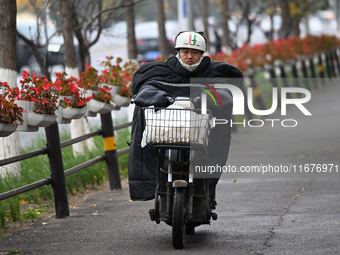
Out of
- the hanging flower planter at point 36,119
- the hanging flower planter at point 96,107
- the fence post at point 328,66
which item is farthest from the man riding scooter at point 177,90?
the fence post at point 328,66

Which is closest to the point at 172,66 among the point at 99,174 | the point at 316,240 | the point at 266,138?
the point at 316,240

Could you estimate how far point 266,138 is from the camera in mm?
16719

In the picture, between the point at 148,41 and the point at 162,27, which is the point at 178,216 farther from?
the point at 148,41

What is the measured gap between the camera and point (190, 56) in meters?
7.57

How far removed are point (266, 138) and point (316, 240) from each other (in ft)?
30.7

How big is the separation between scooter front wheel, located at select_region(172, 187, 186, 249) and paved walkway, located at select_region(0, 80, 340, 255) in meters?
0.11

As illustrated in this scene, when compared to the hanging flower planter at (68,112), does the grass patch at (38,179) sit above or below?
below

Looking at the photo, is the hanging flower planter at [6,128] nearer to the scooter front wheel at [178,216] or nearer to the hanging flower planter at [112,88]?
the scooter front wheel at [178,216]

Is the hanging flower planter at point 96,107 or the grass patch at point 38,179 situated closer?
the grass patch at point 38,179

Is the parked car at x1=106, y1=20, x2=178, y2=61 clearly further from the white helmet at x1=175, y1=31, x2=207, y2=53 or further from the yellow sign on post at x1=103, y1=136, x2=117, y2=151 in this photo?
the white helmet at x1=175, y1=31, x2=207, y2=53

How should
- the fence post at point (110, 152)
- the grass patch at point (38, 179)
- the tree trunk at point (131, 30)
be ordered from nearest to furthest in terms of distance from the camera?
the grass patch at point (38, 179)
the fence post at point (110, 152)
the tree trunk at point (131, 30)

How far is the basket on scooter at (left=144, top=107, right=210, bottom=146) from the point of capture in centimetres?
703

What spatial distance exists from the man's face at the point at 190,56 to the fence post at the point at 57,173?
7.23 ft

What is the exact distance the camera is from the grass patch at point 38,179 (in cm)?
933
